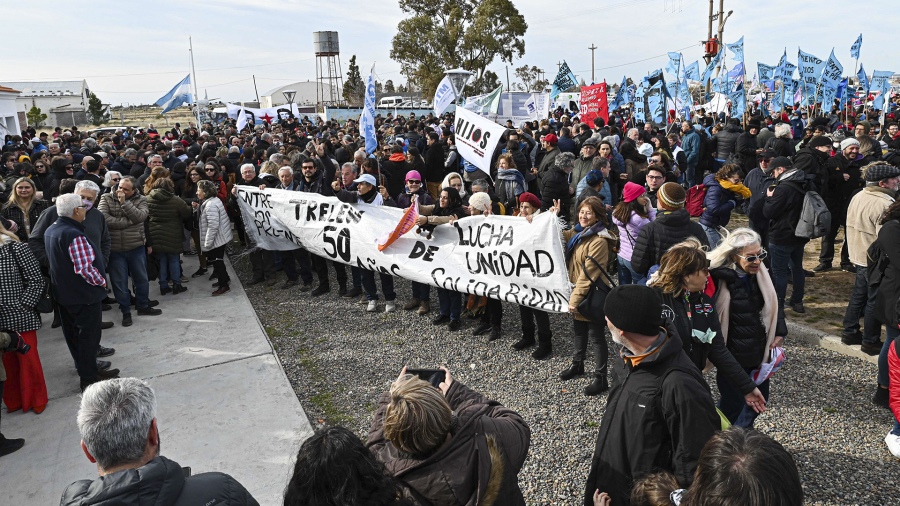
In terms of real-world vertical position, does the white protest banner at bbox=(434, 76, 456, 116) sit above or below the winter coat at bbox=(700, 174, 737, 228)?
above

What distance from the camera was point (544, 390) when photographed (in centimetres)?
551

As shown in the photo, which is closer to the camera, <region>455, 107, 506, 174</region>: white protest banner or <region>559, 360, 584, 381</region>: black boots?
<region>559, 360, 584, 381</region>: black boots

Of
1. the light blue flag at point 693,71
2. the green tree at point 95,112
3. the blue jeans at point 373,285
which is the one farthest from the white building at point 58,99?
the blue jeans at point 373,285

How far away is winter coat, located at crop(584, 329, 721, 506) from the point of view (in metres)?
2.40

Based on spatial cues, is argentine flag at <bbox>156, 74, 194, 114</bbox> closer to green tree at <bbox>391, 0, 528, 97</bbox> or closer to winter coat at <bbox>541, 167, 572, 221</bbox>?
winter coat at <bbox>541, 167, 572, 221</bbox>

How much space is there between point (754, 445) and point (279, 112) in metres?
26.4

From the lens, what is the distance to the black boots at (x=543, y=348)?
243 inches

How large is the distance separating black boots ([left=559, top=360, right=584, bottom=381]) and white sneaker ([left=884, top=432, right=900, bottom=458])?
2400 mm

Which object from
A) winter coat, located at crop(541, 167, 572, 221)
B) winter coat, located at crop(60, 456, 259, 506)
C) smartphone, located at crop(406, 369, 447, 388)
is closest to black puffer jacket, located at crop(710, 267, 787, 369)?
smartphone, located at crop(406, 369, 447, 388)

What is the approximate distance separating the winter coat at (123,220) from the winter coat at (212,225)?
964mm

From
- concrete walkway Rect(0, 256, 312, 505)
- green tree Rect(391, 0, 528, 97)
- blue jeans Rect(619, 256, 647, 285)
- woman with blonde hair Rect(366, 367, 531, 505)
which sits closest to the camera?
woman with blonde hair Rect(366, 367, 531, 505)

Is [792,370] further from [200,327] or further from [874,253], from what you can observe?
[200,327]

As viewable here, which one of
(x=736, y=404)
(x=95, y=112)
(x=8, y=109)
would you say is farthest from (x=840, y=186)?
(x=95, y=112)

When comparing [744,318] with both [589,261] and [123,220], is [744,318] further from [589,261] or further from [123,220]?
[123,220]
